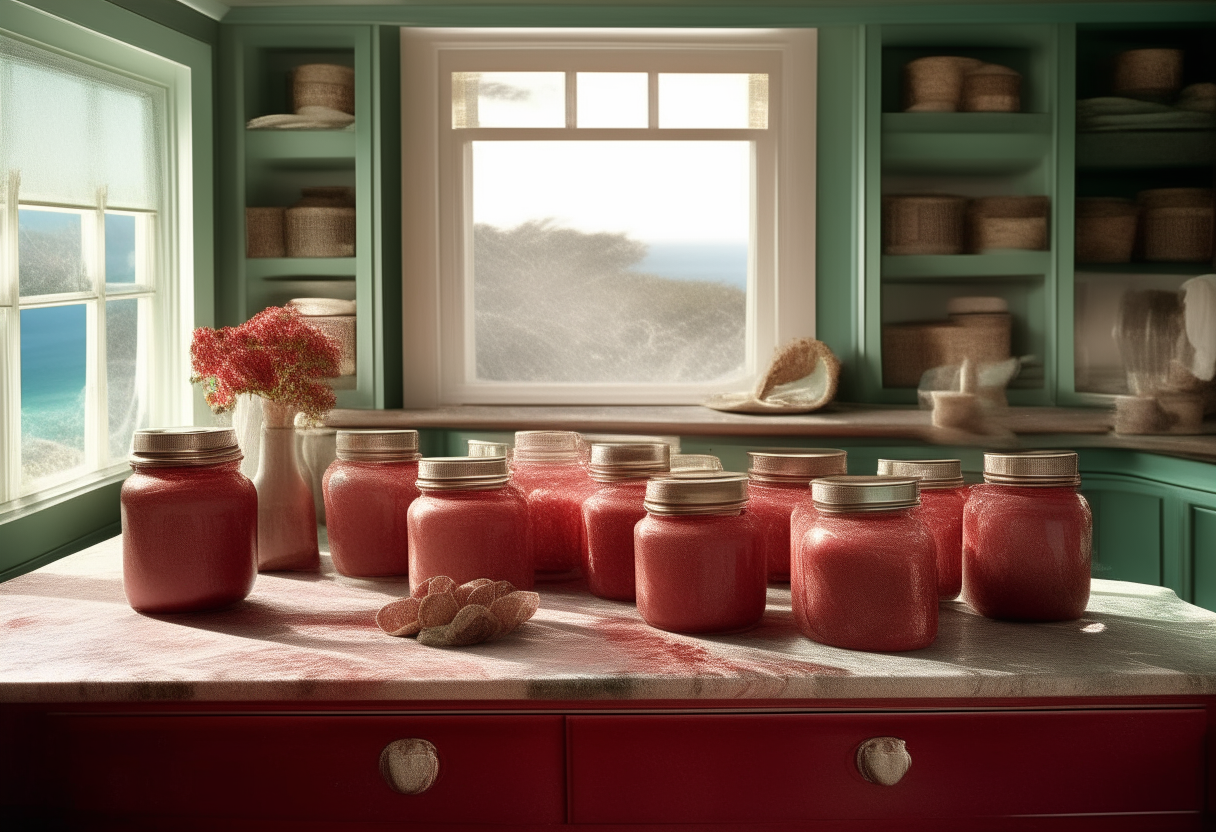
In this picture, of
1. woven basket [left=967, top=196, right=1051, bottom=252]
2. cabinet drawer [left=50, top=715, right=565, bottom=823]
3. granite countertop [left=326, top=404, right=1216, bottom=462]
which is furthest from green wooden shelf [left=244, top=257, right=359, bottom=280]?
cabinet drawer [left=50, top=715, right=565, bottom=823]

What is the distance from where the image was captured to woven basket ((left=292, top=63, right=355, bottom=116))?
128 inches

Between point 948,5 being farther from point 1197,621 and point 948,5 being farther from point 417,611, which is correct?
point 417,611

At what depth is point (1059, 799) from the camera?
38.0 inches

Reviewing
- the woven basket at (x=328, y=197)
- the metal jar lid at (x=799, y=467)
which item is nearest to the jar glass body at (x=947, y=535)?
the metal jar lid at (x=799, y=467)

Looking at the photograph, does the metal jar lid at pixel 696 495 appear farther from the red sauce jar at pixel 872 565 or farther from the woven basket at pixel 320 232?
the woven basket at pixel 320 232

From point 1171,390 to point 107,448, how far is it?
2.77 meters

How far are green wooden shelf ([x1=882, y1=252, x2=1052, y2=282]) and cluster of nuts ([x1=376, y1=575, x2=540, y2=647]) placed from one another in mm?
2500

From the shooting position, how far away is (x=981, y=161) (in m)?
3.36

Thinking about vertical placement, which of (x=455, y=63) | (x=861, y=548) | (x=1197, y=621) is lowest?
(x=1197, y=621)

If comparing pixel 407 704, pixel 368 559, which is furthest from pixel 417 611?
pixel 368 559

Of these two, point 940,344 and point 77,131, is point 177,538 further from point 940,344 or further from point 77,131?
point 940,344

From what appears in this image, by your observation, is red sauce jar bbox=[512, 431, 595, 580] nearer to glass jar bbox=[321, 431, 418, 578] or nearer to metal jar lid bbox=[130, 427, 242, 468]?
glass jar bbox=[321, 431, 418, 578]

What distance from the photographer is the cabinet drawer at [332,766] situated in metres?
0.97

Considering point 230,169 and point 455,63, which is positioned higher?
point 455,63
